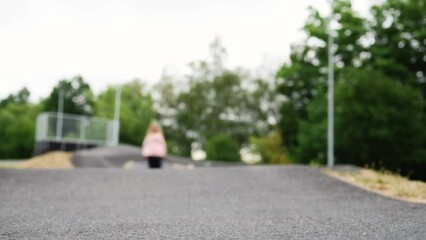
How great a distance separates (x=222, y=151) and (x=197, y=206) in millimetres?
23022

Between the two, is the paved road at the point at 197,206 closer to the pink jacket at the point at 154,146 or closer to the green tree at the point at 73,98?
the pink jacket at the point at 154,146

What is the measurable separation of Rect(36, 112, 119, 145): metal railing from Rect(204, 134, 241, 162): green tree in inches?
252

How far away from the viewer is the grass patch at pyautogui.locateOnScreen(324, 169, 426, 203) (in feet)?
33.0

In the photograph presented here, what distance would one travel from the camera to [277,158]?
1496 inches

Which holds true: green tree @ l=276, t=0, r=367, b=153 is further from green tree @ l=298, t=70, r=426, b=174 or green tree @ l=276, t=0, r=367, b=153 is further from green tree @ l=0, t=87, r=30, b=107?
green tree @ l=0, t=87, r=30, b=107

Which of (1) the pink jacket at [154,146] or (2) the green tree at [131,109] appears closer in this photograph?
(1) the pink jacket at [154,146]

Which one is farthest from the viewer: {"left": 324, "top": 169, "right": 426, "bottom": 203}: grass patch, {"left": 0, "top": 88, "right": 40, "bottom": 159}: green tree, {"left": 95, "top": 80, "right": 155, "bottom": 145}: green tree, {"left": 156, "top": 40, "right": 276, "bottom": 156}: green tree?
{"left": 0, "top": 88, "right": 40, "bottom": 159}: green tree

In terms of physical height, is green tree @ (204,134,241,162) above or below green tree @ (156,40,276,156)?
below

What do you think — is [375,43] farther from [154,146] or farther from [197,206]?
[197,206]

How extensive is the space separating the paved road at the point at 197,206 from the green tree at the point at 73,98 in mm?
48605

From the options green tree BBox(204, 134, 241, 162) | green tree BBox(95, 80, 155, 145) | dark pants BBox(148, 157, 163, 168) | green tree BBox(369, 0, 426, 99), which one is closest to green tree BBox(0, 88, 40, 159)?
green tree BBox(95, 80, 155, 145)

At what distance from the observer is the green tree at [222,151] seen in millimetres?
32188

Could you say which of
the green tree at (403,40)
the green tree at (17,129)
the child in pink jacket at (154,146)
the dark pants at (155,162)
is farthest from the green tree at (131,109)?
the child in pink jacket at (154,146)

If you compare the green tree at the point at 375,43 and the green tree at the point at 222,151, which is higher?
the green tree at the point at 375,43
